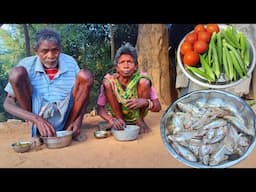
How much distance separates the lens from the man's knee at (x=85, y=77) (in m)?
2.70

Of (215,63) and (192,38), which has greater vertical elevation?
(192,38)

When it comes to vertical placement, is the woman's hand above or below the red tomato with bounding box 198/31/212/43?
below

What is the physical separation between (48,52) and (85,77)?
1.27 ft

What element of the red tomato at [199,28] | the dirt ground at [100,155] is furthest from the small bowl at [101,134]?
the red tomato at [199,28]

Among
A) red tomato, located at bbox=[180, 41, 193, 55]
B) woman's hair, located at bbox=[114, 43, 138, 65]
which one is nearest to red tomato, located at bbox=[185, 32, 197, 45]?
red tomato, located at bbox=[180, 41, 193, 55]

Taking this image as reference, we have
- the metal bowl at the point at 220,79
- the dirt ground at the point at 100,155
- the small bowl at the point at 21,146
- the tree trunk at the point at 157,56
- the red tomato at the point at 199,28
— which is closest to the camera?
the dirt ground at the point at 100,155

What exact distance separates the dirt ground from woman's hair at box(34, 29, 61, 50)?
2.99 feet

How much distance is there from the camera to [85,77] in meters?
2.70

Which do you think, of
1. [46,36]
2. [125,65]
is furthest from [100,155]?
[46,36]

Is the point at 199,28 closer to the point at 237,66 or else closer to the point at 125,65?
the point at 237,66

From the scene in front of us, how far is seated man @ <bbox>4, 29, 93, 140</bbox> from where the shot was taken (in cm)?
260

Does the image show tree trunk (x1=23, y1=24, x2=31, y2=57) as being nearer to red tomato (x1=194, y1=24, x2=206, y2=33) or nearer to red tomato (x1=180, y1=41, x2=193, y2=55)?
red tomato (x1=180, y1=41, x2=193, y2=55)

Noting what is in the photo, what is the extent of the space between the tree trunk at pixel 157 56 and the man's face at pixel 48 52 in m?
0.90

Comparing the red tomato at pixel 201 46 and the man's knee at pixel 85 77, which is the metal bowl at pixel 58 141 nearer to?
the man's knee at pixel 85 77
